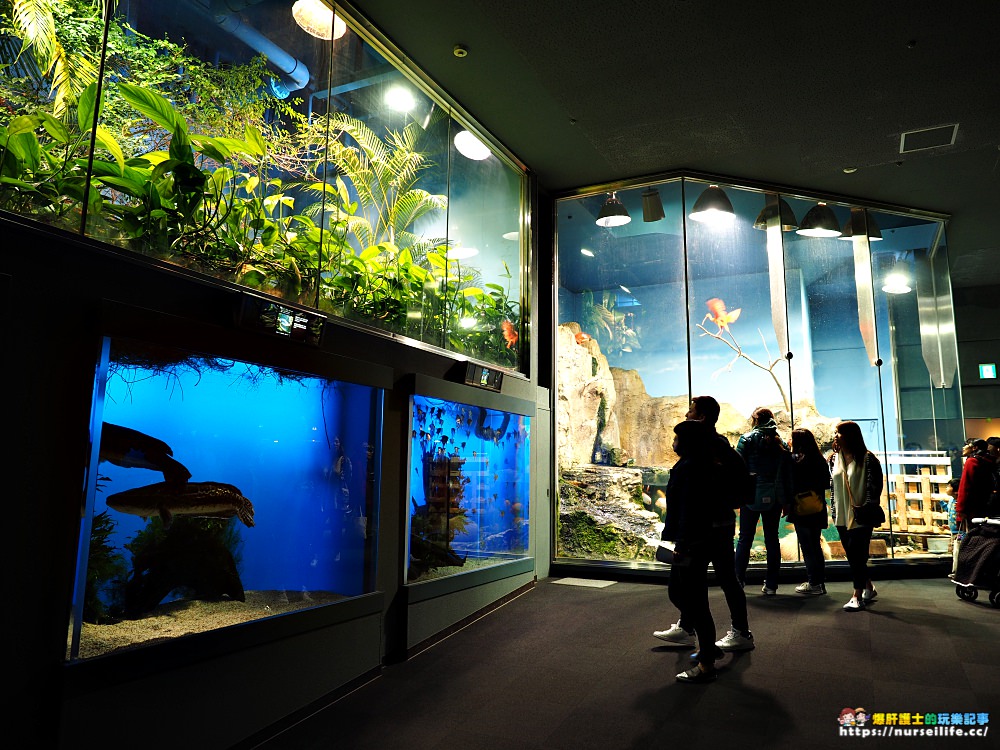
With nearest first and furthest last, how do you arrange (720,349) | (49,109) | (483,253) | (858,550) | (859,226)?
(49,109)
(858,550)
(483,253)
(720,349)
(859,226)

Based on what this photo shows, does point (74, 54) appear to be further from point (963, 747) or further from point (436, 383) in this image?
point (963, 747)

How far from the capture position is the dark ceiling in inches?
157

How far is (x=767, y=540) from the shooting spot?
17.3 ft

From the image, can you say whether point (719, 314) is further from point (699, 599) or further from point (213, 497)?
point (213, 497)

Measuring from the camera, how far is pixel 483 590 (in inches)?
189

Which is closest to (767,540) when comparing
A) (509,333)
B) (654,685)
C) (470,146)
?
(654,685)

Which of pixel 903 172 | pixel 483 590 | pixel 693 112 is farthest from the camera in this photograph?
pixel 903 172

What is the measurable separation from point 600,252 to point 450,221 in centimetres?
222

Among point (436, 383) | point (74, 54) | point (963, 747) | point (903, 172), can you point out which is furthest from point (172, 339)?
point (903, 172)

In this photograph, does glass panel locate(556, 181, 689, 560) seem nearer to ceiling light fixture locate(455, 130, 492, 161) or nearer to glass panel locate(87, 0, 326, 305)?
ceiling light fixture locate(455, 130, 492, 161)

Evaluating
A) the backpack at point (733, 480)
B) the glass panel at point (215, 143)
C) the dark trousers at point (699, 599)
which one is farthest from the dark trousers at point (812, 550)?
the glass panel at point (215, 143)

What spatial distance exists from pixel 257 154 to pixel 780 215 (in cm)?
551

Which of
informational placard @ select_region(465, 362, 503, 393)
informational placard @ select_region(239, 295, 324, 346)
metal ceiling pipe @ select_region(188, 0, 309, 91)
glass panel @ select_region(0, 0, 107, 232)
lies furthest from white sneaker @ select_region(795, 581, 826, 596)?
glass panel @ select_region(0, 0, 107, 232)

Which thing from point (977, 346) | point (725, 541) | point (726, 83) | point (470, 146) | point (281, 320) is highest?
point (726, 83)
